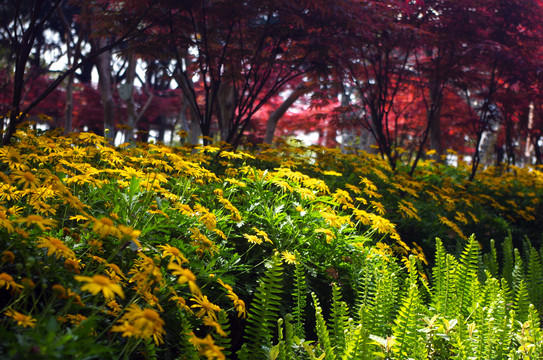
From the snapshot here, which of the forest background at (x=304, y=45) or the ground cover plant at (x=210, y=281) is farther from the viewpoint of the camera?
the forest background at (x=304, y=45)

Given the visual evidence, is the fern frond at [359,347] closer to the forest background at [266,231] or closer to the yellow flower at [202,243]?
the forest background at [266,231]

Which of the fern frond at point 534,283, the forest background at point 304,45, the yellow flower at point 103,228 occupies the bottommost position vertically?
the fern frond at point 534,283

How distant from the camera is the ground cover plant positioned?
1318 mm

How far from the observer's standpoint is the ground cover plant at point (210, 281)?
51.9 inches

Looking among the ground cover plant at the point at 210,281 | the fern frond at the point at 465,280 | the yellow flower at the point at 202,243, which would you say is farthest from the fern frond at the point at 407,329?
the yellow flower at the point at 202,243

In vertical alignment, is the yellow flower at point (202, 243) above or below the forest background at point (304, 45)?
below

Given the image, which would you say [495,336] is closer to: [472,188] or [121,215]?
[121,215]

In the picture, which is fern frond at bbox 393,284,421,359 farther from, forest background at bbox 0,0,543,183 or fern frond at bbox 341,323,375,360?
forest background at bbox 0,0,543,183

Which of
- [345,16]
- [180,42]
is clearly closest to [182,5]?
[180,42]

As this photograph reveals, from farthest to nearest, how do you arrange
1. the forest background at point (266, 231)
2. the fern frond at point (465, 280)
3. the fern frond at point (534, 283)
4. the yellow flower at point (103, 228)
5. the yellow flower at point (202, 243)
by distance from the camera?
the fern frond at point (534, 283) → the fern frond at point (465, 280) → the yellow flower at point (202, 243) → the forest background at point (266, 231) → the yellow flower at point (103, 228)

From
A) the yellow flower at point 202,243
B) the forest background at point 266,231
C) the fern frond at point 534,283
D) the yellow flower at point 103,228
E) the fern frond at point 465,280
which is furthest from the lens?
the fern frond at point 534,283

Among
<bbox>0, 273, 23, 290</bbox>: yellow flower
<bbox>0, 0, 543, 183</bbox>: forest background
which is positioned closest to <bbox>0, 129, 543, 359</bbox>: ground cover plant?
A: <bbox>0, 273, 23, 290</bbox>: yellow flower

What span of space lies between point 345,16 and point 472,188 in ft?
11.2

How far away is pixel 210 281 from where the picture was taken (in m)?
1.97
